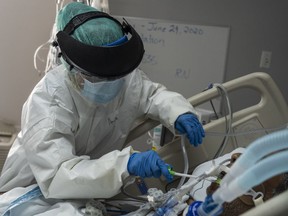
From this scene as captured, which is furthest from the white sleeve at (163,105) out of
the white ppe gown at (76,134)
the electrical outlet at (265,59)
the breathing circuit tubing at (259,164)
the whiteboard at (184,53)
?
the electrical outlet at (265,59)

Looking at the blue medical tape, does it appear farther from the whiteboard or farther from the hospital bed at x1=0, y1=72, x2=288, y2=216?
the whiteboard

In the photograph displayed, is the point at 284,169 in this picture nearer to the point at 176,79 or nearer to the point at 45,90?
the point at 45,90

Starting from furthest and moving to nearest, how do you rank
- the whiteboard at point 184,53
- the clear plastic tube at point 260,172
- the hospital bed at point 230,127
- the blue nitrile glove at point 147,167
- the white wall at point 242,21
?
the whiteboard at point 184,53
the white wall at point 242,21
the hospital bed at point 230,127
the blue nitrile glove at point 147,167
the clear plastic tube at point 260,172

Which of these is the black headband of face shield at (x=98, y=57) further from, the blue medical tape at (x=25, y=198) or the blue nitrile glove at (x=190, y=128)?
the blue medical tape at (x=25, y=198)

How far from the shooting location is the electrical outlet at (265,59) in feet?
8.30

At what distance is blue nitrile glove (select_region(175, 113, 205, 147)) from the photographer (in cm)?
137

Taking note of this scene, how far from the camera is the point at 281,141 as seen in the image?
2.05 feet

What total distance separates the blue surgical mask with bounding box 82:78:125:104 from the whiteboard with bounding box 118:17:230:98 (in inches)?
55.2

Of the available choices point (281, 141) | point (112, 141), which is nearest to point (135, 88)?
point (112, 141)

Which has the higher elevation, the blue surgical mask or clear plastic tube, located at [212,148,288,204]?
clear plastic tube, located at [212,148,288,204]

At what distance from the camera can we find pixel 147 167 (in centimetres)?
111

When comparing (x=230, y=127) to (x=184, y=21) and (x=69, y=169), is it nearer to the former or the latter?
(x=69, y=169)

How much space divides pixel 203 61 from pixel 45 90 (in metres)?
1.57

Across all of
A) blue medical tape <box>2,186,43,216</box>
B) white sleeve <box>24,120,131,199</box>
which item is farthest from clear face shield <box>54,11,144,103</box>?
blue medical tape <box>2,186,43,216</box>
